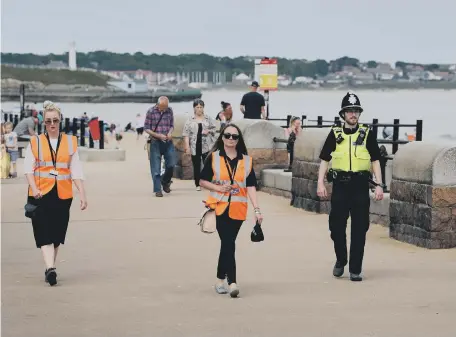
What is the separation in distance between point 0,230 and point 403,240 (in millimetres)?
4662

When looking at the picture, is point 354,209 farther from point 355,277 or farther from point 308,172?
point 308,172

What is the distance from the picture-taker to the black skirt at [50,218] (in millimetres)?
9609

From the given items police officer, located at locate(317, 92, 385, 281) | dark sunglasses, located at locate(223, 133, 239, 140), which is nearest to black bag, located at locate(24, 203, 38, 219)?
dark sunglasses, located at locate(223, 133, 239, 140)

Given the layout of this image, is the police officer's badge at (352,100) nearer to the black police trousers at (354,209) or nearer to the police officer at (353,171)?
Answer: the police officer at (353,171)

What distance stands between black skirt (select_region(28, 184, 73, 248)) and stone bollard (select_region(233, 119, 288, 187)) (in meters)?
8.47

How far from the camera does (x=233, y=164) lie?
30.2 feet

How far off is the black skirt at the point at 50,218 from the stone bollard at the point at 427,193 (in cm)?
378

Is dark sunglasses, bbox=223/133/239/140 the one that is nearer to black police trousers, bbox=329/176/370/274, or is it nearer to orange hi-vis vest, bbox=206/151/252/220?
orange hi-vis vest, bbox=206/151/252/220

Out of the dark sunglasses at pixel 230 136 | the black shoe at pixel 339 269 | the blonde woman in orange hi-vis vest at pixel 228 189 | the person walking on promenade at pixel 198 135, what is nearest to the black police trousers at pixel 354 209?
the black shoe at pixel 339 269

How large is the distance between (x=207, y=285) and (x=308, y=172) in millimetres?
5663

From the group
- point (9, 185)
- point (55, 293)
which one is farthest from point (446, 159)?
point (9, 185)

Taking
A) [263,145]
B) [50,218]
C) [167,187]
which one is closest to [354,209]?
[50,218]

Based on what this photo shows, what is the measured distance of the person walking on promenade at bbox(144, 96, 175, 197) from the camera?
1772cm

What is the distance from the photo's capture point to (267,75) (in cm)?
2462
